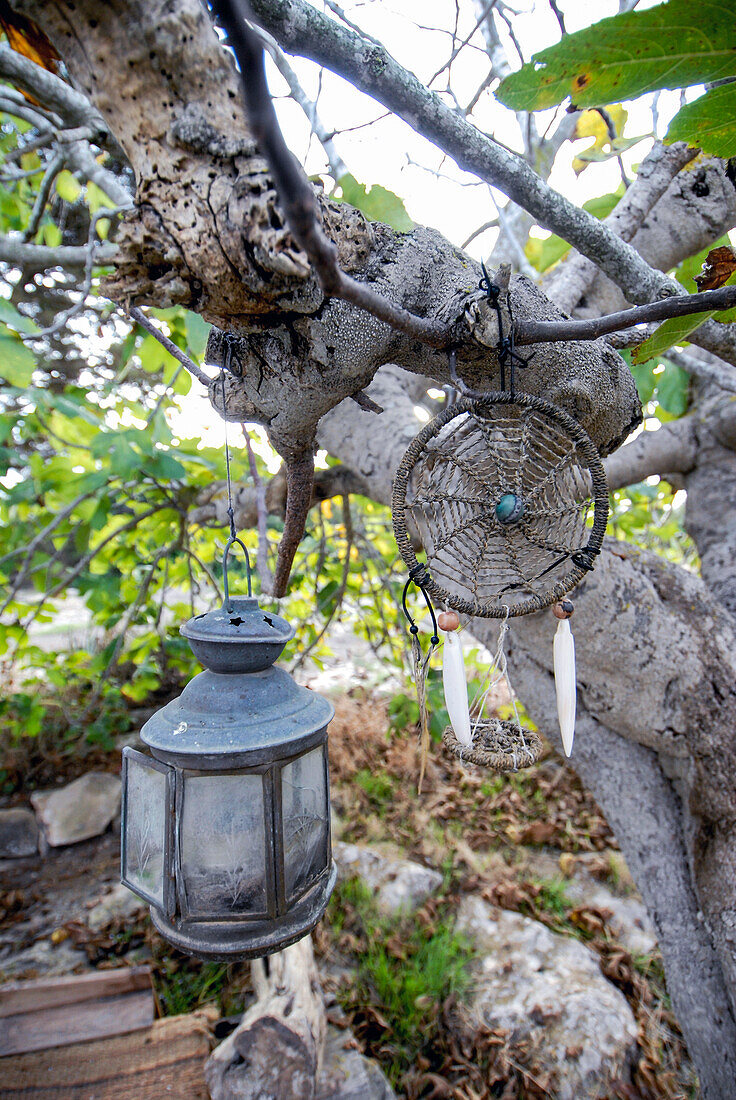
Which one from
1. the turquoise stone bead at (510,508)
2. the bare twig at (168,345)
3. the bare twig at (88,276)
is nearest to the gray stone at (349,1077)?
the turquoise stone bead at (510,508)

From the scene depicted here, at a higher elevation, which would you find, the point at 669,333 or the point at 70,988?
the point at 669,333

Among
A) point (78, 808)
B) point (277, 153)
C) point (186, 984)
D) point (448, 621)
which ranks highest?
point (277, 153)

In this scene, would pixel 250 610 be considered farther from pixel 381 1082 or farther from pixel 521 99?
pixel 381 1082

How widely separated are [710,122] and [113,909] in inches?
146

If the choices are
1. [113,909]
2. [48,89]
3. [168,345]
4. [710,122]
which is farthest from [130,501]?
[710,122]

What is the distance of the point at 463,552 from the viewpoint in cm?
119

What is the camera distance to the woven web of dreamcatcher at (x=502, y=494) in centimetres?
105

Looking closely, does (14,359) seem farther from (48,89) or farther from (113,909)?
(113,909)

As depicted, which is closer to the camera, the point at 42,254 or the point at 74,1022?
the point at 74,1022

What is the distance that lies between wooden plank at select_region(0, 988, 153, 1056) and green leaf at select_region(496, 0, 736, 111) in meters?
2.83

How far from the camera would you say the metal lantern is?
1.01m

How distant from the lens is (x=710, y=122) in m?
0.71

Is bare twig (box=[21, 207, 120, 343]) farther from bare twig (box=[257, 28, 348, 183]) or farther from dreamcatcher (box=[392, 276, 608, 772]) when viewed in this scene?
dreamcatcher (box=[392, 276, 608, 772])

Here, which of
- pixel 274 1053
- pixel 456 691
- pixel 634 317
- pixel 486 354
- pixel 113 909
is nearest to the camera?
pixel 634 317
